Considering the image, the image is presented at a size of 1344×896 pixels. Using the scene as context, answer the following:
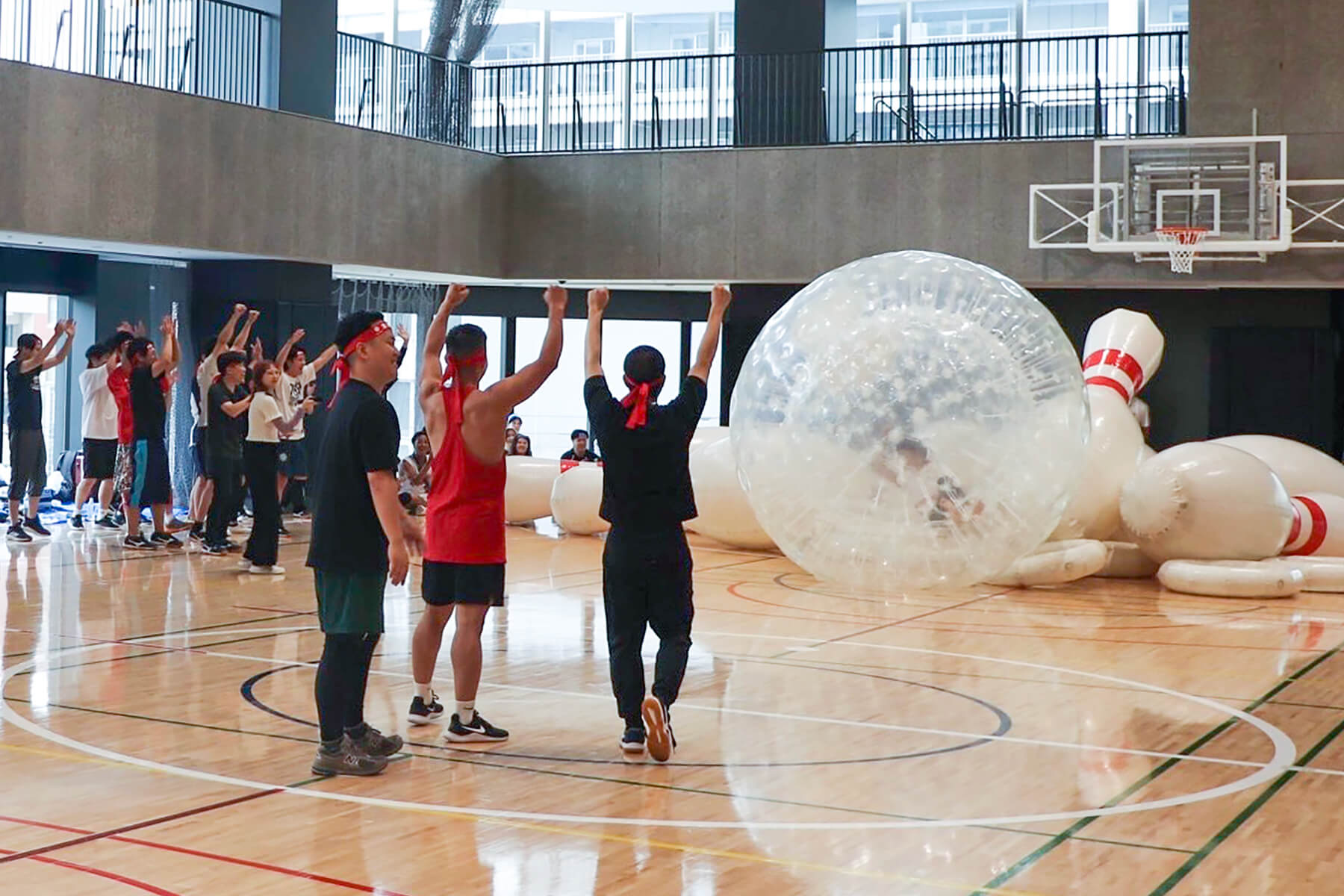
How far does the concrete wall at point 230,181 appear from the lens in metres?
15.1

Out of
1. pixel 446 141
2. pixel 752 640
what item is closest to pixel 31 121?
pixel 446 141

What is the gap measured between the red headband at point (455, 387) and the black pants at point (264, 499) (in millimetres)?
6021

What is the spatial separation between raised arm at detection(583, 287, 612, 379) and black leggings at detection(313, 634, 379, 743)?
1.41 m

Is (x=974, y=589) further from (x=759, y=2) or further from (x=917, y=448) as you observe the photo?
(x=759, y=2)

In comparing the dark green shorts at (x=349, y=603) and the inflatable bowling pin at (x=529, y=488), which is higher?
the inflatable bowling pin at (x=529, y=488)

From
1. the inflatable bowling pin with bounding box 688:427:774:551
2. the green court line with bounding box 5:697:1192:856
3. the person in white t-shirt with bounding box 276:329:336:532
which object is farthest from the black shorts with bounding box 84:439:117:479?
the green court line with bounding box 5:697:1192:856

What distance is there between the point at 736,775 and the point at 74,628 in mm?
4969

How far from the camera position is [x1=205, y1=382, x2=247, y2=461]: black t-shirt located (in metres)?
13.3

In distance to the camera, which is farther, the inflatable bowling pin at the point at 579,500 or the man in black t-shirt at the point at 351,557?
the inflatable bowling pin at the point at 579,500

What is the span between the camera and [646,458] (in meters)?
6.39

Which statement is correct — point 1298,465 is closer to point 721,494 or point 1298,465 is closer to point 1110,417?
point 1110,417

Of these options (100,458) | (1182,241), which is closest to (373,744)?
(100,458)

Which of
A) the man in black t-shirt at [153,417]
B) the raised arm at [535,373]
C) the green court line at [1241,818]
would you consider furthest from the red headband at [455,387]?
the man in black t-shirt at [153,417]

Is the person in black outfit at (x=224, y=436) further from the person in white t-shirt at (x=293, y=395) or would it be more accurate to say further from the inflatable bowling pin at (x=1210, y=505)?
the inflatable bowling pin at (x=1210, y=505)
